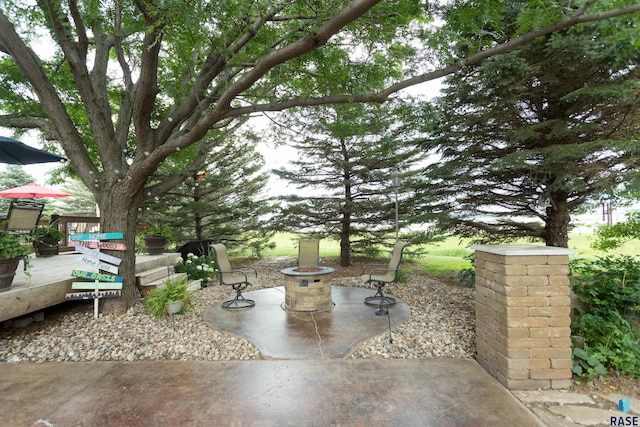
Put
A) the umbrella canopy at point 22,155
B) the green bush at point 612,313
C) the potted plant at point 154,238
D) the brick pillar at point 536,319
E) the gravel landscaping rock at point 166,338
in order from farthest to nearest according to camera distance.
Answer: the potted plant at point 154,238
the umbrella canopy at point 22,155
the gravel landscaping rock at point 166,338
the green bush at point 612,313
the brick pillar at point 536,319

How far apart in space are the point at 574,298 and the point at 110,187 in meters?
5.91

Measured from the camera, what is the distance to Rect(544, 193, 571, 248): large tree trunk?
4836mm

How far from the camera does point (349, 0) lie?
303cm

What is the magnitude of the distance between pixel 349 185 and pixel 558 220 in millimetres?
4527

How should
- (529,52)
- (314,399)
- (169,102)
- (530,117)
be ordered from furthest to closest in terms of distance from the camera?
(169,102), (530,117), (529,52), (314,399)

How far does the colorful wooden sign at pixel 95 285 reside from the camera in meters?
3.79

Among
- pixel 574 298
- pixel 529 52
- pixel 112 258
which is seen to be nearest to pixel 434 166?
pixel 529 52

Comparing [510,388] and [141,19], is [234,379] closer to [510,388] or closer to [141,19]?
[510,388]

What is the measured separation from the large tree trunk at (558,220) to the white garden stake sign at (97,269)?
687 cm

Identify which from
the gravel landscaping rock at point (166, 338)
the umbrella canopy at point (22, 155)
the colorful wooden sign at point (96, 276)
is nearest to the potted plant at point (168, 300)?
the gravel landscaping rock at point (166, 338)

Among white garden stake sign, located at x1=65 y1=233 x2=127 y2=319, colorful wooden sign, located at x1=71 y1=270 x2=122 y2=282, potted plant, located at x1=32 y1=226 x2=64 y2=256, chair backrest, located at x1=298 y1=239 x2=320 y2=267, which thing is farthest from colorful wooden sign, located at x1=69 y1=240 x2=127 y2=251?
potted plant, located at x1=32 y1=226 x2=64 y2=256

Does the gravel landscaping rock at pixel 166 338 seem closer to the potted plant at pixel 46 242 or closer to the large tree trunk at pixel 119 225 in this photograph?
the large tree trunk at pixel 119 225

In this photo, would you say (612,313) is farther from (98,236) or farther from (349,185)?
(98,236)

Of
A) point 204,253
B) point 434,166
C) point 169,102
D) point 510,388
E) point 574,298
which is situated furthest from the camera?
point 204,253
